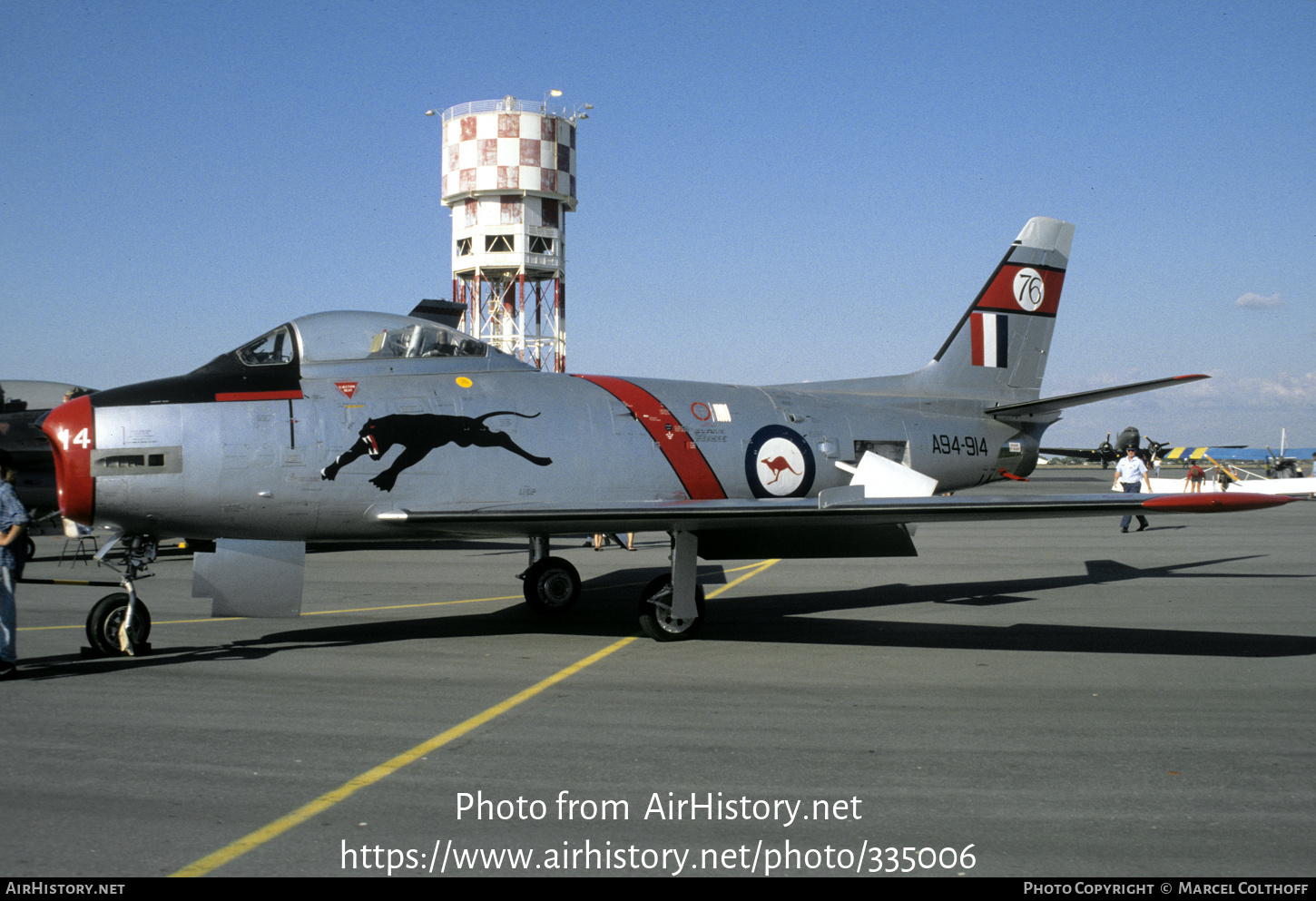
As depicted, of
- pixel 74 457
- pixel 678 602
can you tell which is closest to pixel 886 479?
pixel 678 602

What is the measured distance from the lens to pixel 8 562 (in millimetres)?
7457

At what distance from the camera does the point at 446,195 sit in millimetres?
55938

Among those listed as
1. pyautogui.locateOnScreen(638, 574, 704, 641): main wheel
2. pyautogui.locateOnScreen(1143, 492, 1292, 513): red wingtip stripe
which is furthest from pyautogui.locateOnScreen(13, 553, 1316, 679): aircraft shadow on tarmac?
pyautogui.locateOnScreen(1143, 492, 1292, 513): red wingtip stripe

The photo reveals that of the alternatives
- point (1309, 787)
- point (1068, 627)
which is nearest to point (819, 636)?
point (1068, 627)

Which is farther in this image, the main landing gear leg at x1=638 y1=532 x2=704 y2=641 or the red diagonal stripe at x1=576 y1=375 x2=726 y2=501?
the red diagonal stripe at x1=576 y1=375 x2=726 y2=501

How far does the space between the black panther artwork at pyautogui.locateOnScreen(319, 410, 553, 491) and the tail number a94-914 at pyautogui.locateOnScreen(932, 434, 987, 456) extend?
20.8 ft

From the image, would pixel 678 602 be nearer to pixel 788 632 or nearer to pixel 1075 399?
pixel 788 632

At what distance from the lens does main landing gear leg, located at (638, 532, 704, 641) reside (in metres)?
9.78

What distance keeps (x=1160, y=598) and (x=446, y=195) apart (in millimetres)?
50330

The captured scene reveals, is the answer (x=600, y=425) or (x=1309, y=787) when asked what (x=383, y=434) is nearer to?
(x=600, y=425)

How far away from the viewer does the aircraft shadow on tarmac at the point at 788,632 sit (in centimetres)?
896

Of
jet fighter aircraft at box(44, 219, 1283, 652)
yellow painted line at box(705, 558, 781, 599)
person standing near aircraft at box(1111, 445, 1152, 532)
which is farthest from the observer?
person standing near aircraft at box(1111, 445, 1152, 532)

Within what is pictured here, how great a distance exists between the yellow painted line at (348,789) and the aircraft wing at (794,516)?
1823 millimetres

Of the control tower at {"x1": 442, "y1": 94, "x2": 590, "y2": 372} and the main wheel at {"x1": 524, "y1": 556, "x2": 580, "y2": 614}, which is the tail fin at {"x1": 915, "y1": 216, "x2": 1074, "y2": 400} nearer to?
the main wheel at {"x1": 524, "y1": 556, "x2": 580, "y2": 614}
